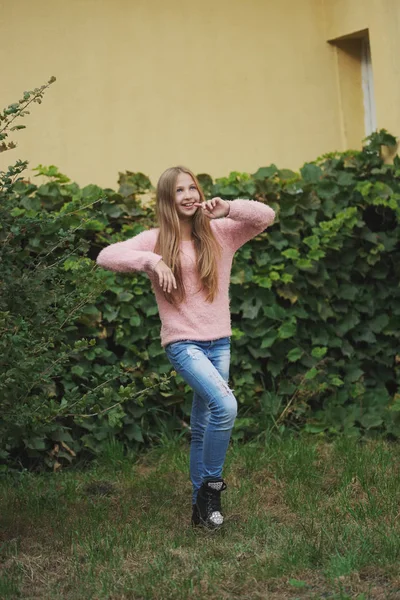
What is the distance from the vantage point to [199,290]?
4605mm

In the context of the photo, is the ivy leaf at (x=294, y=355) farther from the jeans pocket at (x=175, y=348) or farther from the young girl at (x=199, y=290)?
the jeans pocket at (x=175, y=348)

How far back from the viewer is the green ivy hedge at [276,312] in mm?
6059

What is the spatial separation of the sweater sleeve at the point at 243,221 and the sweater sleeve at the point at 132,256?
0.37 metres

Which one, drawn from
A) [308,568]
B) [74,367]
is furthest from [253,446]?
[308,568]

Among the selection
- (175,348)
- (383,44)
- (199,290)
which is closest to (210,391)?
(175,348)

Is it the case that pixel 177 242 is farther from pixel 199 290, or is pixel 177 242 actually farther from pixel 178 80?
pixel 178 80

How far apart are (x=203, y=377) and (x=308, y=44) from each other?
3.81m

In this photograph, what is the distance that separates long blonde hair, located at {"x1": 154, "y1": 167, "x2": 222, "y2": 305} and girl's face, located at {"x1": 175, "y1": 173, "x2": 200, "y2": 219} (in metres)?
0.02

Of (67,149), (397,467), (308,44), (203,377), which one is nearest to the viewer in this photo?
(203,377)

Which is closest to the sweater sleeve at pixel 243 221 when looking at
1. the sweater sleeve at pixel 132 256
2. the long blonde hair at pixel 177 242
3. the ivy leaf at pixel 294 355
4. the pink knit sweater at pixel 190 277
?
the pink knit sweater at pixel 190 277

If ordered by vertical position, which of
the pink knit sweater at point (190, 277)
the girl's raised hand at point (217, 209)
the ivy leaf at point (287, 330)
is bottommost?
the ivy leaf at point (287, 330)

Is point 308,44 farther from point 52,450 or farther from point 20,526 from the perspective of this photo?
point 20,526

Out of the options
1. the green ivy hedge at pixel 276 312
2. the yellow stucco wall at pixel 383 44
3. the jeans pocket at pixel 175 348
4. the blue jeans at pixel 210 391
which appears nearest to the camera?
the blue jeans at pixel 210 391

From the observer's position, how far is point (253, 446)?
19.7 feet
